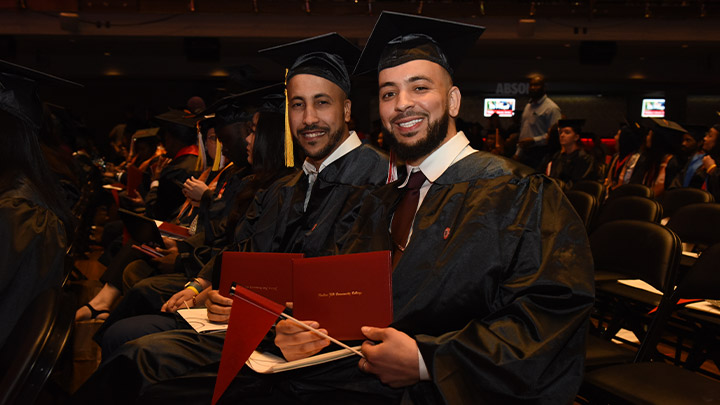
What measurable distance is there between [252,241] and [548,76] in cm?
1621

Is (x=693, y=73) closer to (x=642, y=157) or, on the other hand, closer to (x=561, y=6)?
(x=561, y=6)

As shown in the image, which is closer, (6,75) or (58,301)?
(58,301)

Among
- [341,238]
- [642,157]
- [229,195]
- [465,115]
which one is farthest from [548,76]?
[341,238]

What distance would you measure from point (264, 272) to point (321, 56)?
44.0 inches

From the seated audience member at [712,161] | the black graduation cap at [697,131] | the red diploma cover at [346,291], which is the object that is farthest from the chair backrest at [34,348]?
the black graduation cap at [697,131]

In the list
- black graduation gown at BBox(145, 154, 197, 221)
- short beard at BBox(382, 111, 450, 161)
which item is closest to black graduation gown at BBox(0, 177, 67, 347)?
short beard at BBox(382, 111, 450, 161)

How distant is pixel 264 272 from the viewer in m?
2.18

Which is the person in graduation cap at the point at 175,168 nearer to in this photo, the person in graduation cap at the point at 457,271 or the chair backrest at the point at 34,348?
the person in graduation cap at the point at 457,271

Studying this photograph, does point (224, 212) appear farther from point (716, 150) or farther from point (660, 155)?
point (660, 155)

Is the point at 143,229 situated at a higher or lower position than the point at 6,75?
lower

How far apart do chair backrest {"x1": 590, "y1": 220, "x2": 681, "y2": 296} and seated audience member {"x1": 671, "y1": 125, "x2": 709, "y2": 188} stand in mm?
4678

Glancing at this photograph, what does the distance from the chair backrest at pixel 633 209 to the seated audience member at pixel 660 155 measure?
3555 millimetres

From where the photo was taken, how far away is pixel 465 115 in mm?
20047

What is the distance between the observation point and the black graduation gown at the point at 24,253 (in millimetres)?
1757
